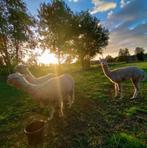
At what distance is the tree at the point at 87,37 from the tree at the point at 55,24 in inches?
128

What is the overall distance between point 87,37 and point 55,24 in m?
8.42

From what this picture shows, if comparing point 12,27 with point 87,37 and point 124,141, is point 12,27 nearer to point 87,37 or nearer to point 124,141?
point 124,141

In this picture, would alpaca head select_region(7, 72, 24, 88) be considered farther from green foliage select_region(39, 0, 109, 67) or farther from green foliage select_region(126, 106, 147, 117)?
green foliage select_region(39, 0, 109, 67)

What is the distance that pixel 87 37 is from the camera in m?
39.7

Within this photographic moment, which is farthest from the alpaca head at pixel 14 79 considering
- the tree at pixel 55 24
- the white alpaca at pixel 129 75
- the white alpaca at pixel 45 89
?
the tree at pixel 55 24

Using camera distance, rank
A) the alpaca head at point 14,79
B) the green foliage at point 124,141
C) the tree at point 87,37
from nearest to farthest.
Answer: the green foliage at point 124,141, the alpaca head at point 14,79, the tree at point 87,37

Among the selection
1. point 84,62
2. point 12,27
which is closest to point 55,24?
point 84,62

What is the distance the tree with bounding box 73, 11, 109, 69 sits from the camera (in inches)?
1521

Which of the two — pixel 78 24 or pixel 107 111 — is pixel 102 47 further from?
pixel 107 111

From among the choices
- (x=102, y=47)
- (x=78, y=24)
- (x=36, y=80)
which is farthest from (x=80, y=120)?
(x=102, y=47)

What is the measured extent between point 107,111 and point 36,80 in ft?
11.1

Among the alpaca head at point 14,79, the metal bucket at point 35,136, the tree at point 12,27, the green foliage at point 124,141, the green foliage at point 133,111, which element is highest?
the tree at point 12,27

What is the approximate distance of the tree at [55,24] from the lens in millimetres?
33719

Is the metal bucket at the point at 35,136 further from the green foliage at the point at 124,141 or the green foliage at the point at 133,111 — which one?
the green foliage at the point at 133,111
